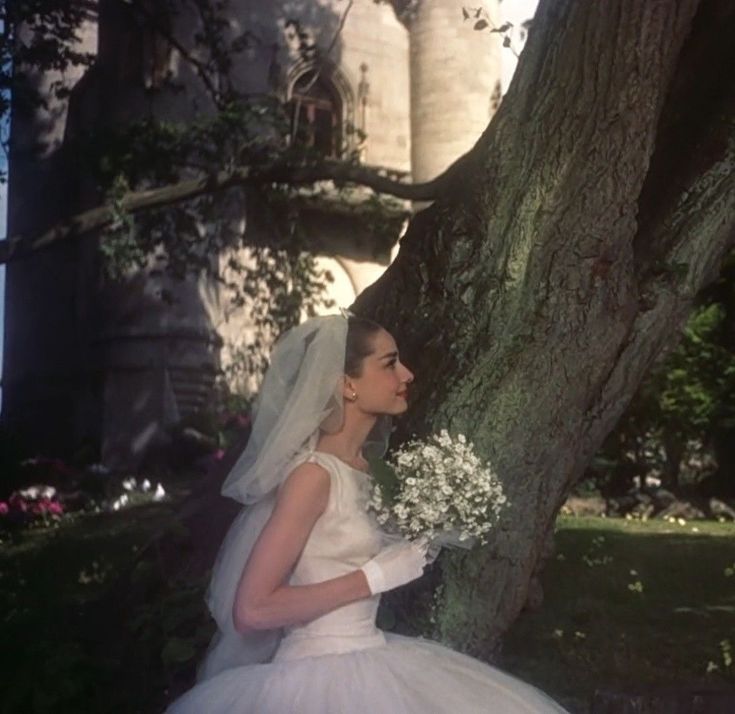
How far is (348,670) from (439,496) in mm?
580

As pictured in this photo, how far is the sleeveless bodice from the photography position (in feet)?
12.7

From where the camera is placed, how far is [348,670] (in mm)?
3773

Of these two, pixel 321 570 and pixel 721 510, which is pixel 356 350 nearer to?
pixel 321 570

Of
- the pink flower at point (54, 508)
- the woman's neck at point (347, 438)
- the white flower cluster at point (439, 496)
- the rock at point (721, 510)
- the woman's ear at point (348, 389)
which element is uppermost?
the woman's ear at point (348, 389)


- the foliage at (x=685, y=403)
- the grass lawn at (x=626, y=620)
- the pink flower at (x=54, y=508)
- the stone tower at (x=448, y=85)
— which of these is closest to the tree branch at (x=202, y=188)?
the grass lawn at (x=626, y=620)

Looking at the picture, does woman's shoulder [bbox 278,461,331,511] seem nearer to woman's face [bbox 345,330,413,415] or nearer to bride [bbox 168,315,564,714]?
bride [bbox 168,315,564,714]

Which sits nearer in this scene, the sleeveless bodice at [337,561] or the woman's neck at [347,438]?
the sleeveless bodice at [337,561]

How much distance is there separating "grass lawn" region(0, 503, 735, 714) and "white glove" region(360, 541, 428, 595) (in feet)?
7.69

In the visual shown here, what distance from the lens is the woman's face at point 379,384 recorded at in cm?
401

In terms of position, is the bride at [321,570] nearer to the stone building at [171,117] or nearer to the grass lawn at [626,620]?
the grass lawn at [626,620]

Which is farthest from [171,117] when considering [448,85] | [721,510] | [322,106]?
[721,510]

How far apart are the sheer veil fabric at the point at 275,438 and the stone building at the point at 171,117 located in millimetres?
16839

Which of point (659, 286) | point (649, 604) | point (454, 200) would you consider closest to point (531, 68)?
point (454, 200)

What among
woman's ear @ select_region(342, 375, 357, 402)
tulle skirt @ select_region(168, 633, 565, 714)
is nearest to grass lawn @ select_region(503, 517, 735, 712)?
tulle skirt @ select_region(168, 633, 565, 714)
